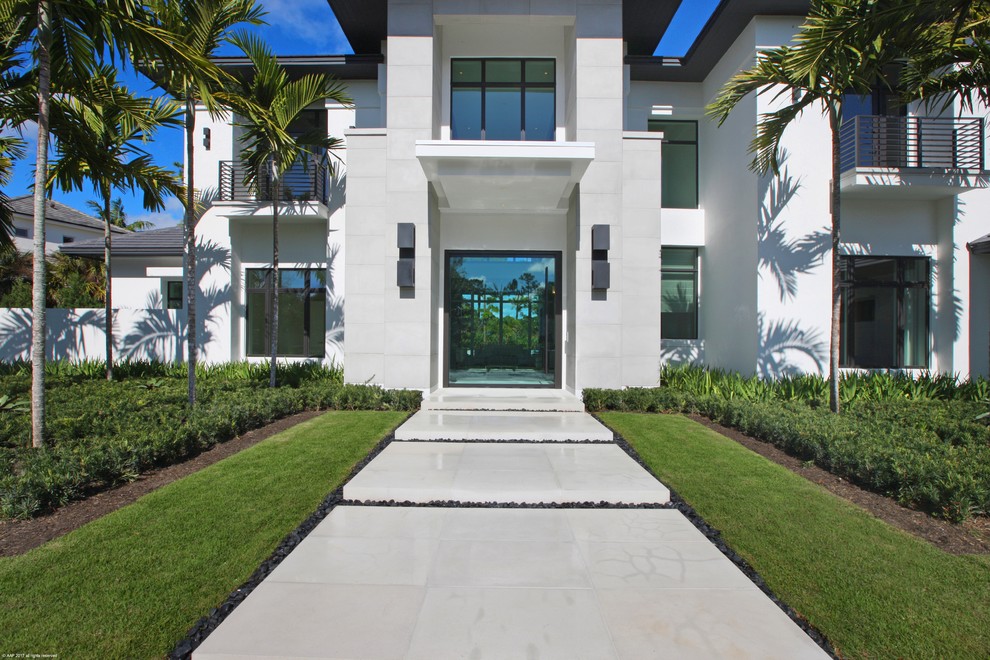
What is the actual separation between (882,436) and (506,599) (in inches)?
224

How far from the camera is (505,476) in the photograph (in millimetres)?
5320

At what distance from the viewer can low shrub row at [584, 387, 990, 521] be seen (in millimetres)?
4691

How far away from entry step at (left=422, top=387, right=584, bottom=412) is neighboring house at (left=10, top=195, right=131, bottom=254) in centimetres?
2726

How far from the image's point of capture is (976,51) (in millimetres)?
7145

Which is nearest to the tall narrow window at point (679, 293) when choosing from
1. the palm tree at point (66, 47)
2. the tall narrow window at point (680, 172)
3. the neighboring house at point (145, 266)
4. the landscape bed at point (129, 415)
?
the tall narrow window at point (680, 172)

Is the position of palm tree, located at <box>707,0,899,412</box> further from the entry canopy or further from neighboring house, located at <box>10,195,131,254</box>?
neighboring house, located at <box>10,195,131,254</box>

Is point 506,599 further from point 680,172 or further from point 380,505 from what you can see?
point 680,172

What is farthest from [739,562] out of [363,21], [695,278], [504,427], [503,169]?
→ [363,21]

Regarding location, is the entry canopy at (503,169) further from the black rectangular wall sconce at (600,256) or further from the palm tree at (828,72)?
the palm tree at (828,72)

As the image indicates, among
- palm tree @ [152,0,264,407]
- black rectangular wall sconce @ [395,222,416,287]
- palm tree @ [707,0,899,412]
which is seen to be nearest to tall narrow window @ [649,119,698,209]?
palm tree @ [707,0,899,412]

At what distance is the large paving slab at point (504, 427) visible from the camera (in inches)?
281

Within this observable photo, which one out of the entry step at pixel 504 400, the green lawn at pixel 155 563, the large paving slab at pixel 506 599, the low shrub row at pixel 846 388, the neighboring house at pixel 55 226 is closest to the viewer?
the large paving slab at pixel 506 599

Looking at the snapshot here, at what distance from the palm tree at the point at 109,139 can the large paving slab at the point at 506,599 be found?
784cm

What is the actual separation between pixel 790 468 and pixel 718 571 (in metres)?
3.33
